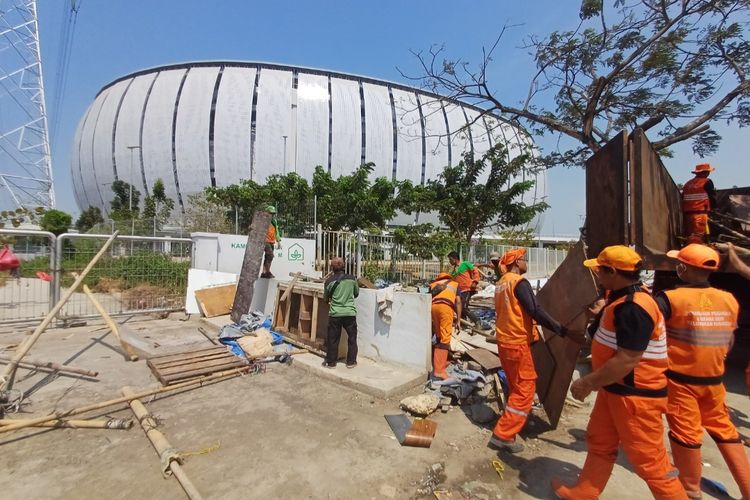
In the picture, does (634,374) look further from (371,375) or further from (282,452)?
(371,375)

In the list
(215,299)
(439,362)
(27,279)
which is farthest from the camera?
(215,299)

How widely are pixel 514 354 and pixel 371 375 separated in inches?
79.7

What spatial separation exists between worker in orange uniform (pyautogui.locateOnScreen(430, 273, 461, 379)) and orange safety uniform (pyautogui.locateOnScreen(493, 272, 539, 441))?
1.34m

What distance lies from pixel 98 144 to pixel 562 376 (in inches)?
2303

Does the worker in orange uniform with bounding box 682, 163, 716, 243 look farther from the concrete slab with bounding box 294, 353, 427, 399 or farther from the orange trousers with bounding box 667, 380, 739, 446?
the concrete slab with bounding box 294, 353, 427, 399

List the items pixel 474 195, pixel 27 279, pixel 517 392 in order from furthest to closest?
1. pixel 474 195
2. pixel 27 279
3. pixel 517 392

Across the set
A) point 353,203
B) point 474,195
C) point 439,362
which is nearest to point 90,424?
point 439,362

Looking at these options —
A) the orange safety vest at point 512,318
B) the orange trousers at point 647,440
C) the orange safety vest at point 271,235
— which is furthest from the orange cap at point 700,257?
the orange safety vest at point 271,235

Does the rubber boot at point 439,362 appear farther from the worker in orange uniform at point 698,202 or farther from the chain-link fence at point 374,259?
the chain-link fence at point 374,259

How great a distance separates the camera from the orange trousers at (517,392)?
3158 mm

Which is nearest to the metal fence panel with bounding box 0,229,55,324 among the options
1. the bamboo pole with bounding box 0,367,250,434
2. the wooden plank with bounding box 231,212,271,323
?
the wooden plank with bounding box 231,212,271,323

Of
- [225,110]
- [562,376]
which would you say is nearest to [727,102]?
[562,376]

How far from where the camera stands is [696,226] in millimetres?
4727

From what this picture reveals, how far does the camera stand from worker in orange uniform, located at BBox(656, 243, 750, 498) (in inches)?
95.3
